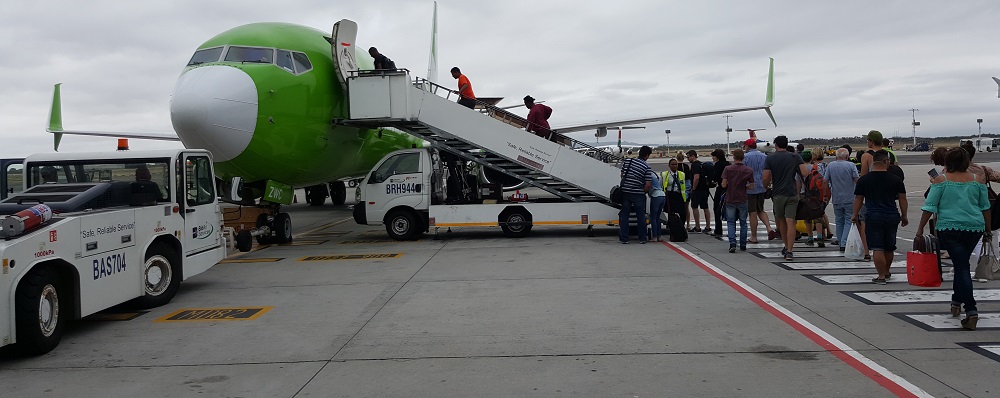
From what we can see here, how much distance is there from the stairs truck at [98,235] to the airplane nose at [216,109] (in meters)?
2.10

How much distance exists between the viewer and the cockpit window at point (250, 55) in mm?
12664

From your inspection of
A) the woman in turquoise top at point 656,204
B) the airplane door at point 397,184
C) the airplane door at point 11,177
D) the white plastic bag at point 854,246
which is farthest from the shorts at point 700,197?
the airplane door at point 11,177

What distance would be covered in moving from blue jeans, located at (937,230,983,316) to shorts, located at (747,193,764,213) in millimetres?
5880

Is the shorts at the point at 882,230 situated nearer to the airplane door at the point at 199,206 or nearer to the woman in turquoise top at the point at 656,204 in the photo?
the woman in turquoise top at the point at 656,204

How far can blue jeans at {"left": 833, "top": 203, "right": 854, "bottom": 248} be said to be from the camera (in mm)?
11047

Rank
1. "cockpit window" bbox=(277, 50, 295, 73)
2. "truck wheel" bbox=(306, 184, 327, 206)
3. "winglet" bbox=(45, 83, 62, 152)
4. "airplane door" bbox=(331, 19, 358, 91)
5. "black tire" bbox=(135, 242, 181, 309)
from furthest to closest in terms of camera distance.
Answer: "truck wheel" bbox=(306, 184, 327, 206), "winglet" bbox=(45, 83, 62, 152), "airplane door" bbox=(331, 19, 358, 91), "cockpit window" bbox=(277, 50, 295, 73), "black tire" bbox=(135, 242, 181, 309)

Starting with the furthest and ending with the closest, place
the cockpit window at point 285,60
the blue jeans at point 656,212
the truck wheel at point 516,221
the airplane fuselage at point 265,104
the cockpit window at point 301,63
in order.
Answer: the truck wheel at point 516,221 → the blue jeans at point 656,212 → the cockpit window at point 301,63 → the cockpit window at point 285,60 → the airplane fuselage at point 265,104

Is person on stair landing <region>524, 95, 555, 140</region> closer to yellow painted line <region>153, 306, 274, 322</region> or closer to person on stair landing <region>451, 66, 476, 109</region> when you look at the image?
person on stair landing <region>451, 66, 476, 109</region>

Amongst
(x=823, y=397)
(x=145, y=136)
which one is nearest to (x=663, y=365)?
(x=823, y=397)

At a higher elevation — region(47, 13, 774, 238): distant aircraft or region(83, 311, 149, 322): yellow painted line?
region(47, 13, 774, 238): distant aircraft

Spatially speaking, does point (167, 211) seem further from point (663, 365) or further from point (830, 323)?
point (830, 323)

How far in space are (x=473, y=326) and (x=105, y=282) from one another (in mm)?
3655

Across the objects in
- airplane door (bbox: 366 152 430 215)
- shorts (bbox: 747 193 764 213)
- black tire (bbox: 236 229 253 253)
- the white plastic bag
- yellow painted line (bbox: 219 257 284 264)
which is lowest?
yellow painted line (bbox: 219 257 284 264)

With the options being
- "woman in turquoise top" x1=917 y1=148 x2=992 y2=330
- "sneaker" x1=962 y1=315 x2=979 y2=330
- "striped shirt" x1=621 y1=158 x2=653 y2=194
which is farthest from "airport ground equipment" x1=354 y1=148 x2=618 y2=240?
"sneaker" x1=962 y1=315 x2=979 y2=330
